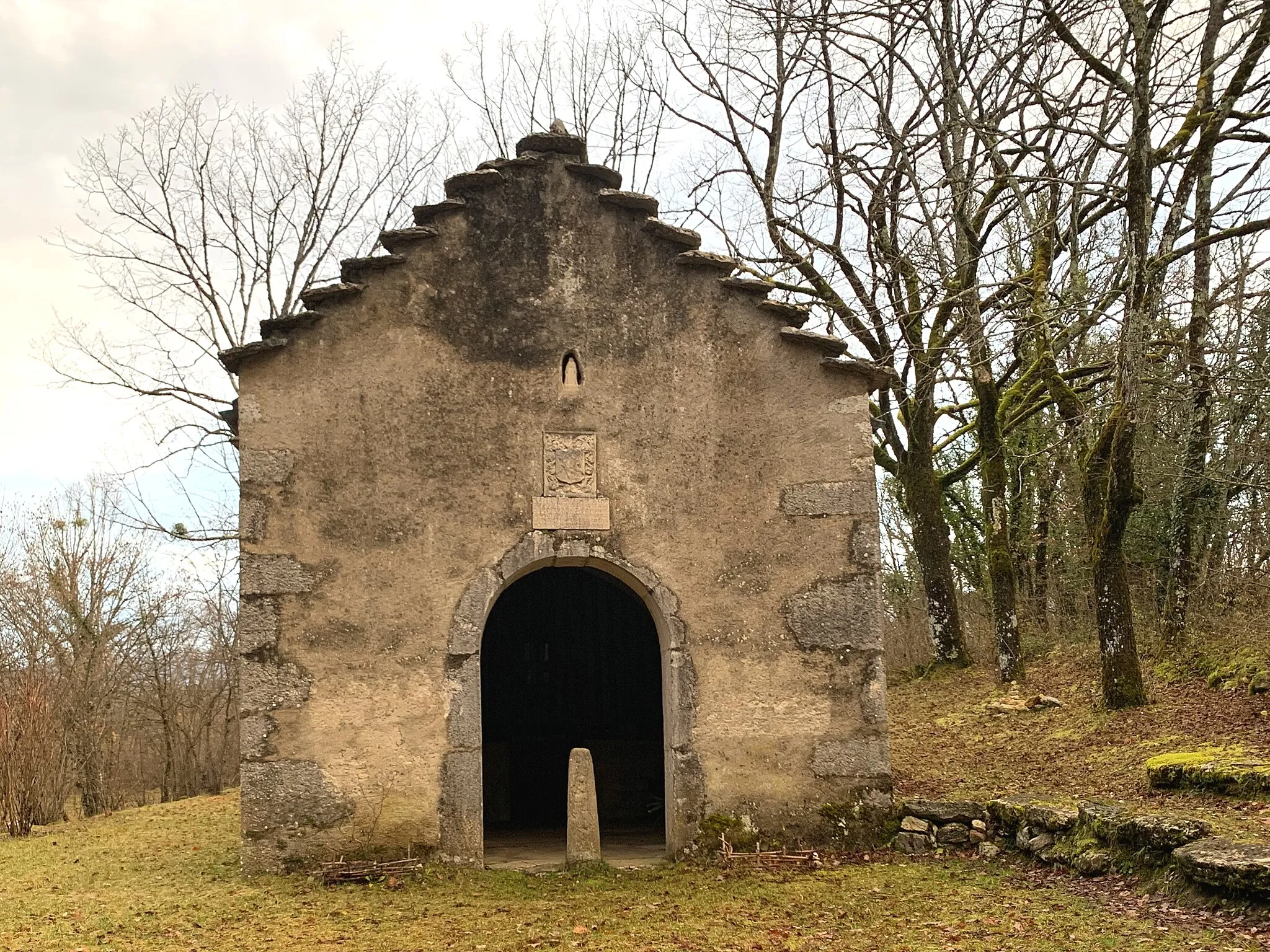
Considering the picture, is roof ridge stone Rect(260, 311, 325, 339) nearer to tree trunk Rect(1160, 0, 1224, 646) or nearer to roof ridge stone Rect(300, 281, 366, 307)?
roof ridge stone Rect(300, 281, 366, 307)

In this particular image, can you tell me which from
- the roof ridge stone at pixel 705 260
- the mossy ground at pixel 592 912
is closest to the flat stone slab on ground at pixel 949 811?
the mossy ground at pixel 592 912

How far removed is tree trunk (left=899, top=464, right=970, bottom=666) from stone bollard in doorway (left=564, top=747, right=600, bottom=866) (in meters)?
7.62

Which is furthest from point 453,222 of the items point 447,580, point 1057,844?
point 1057,844

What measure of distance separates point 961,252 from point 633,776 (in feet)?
22.3

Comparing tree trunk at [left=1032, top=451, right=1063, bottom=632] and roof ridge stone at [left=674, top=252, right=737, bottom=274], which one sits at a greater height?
roof ridge stone at [left=674, top=252, right=737, bottom=274]

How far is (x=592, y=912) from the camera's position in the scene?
625 centimetres

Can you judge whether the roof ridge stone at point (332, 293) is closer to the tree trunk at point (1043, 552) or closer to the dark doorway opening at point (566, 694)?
the dark doorway opening at point (566, 694)

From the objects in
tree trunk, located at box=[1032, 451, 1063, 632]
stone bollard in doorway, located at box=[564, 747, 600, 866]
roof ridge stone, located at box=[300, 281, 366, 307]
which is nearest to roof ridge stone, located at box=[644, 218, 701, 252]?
roof ridge stone, located at box=[300, 281, 366, 307]

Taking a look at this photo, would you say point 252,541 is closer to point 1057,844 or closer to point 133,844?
point 133,844

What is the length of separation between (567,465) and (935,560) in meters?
7.57

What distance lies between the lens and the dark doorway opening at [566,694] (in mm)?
11164

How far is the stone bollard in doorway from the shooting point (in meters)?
7.43

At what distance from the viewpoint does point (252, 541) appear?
723 centimetres

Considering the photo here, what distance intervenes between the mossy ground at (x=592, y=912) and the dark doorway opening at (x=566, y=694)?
151 inches
